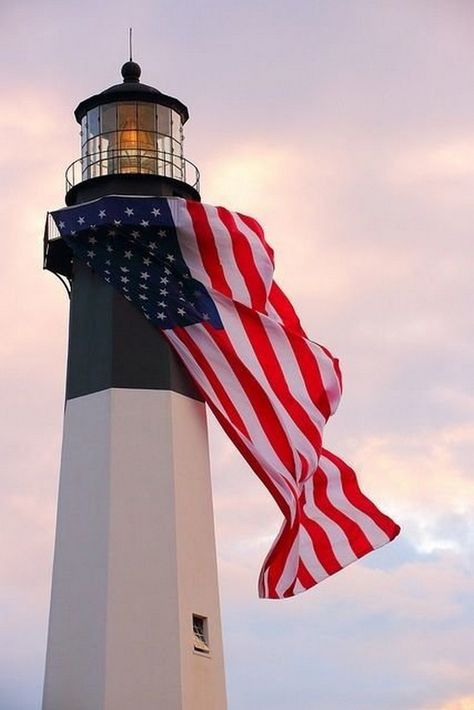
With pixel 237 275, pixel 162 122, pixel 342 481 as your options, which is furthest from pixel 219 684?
pixel 162 122

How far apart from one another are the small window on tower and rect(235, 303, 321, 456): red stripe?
388 cm

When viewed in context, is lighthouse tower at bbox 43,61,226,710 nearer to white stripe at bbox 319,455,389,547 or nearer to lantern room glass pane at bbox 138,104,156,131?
lantern room glass pane at bbox 138,104,156,131

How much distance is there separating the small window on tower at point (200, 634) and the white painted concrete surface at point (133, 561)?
5.3 inches

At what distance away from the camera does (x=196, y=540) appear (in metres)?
41.2

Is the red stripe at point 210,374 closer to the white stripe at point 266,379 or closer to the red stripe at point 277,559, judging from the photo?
the white stripe at point 266,379

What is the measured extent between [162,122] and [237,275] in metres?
3.81

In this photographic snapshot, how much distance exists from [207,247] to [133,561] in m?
6.14

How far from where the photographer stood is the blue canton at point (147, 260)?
1652 inches

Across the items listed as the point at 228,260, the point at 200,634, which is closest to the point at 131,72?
the point at 228,260

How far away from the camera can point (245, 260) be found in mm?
42531

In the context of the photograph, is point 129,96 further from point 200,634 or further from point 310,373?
point 200,634

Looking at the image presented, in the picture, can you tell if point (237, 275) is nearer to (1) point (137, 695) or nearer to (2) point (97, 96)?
(2) point (97, 96)

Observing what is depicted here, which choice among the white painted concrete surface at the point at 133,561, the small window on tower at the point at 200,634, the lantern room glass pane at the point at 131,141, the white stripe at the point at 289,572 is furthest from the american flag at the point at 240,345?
the lantern room glass pane at the point at 131,141

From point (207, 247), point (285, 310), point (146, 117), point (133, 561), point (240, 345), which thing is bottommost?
point (133, 561)
